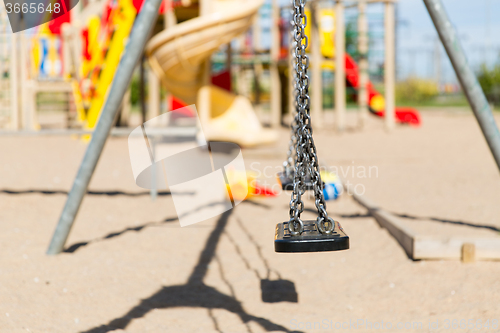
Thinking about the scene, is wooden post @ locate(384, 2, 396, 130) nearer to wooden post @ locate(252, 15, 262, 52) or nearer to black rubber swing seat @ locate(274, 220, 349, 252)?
wooden post @ locate(252, 15, 262, 52)

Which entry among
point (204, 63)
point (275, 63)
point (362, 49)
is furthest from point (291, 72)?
point (362, 49)

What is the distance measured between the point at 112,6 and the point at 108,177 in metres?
4.17

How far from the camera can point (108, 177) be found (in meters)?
5.55

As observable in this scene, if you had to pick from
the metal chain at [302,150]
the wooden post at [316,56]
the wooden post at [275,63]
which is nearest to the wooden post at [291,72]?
the metal chain at [302,150]

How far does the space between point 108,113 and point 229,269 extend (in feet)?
3.93

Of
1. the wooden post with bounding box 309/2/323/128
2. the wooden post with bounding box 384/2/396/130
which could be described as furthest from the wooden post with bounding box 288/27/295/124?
the wooden post with bounding box 384/2/396/130

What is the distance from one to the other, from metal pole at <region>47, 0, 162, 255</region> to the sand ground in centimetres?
19

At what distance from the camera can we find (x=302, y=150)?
158 cm

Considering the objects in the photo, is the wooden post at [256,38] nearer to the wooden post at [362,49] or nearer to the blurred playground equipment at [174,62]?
the blurred playground equipment at [174,62]

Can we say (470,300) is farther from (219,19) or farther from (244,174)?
(219,19)

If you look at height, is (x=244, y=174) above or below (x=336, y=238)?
below

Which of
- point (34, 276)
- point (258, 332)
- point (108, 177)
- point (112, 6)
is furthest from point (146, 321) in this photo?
point (112, 6)

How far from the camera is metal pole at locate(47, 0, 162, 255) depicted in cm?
275

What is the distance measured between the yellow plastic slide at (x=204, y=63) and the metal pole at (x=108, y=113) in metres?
3.87
